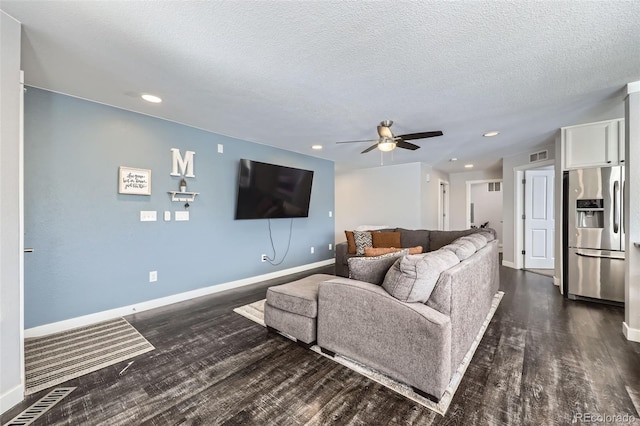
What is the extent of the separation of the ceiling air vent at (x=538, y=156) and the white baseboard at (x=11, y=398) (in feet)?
22.3

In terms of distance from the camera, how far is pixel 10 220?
157cm

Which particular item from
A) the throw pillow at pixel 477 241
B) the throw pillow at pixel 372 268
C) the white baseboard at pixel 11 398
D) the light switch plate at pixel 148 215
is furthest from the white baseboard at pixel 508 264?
the white baseboard at pixel 11 398

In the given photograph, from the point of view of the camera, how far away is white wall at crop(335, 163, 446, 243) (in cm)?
595

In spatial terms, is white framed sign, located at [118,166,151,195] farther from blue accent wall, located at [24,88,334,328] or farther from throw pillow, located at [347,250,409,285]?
throw pillow, located at [347,250,409,285]

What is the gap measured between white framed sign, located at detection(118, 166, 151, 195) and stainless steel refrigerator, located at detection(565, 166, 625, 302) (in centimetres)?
543

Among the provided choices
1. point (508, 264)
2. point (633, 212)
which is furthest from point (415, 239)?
point (633, 212)

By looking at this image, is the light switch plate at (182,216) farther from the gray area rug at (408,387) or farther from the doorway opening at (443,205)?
the doorway opening at (443,205)

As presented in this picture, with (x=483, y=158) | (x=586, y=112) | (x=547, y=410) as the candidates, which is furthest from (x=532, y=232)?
(x=547, y=410)

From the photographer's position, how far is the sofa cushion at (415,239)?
465 cm

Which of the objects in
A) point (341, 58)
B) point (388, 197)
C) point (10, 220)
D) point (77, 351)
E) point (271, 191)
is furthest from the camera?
point (388, 197)

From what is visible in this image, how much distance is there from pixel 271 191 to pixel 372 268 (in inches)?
103

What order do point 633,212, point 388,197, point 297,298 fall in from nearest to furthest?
1. point 297,298
2. point 633,212
3. point 388,197

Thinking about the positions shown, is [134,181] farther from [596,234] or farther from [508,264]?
[508,264]

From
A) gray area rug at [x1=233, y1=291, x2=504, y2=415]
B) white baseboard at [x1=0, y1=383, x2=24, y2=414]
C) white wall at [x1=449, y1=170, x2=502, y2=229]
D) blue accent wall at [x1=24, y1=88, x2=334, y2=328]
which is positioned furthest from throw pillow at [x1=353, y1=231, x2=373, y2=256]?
white wall at [x1=449, y1=170, x2=502, y2=229]
